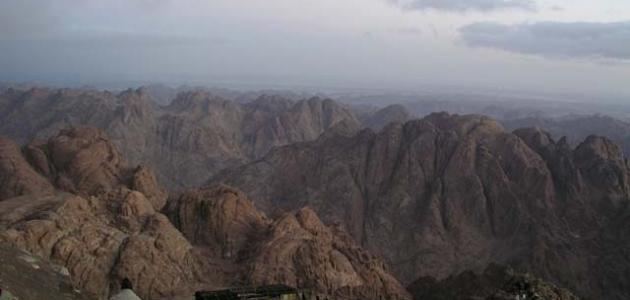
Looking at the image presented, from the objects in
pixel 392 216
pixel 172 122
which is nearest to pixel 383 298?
pixel 392 216

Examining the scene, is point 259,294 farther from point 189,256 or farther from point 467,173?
point 467,173

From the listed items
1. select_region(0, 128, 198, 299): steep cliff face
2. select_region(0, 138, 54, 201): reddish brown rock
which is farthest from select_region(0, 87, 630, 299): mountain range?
select_region(0, 138, 54, 201): reddish brown rock

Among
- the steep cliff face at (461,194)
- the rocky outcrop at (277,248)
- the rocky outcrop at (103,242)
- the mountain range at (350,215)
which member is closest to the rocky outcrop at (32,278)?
the mountain range at (350,215)

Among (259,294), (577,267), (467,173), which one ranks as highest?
(259,294)

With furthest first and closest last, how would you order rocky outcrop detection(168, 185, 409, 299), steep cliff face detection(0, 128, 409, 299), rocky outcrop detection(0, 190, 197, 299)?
rocky outcrop detection(168, 185, 409, 299) < steep cliff face detection(0, 128, 409, 299) < rocky outcrop detection(0, 190, 197, 299)

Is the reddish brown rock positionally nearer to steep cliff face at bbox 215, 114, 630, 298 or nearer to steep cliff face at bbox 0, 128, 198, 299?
steep cliff face at bbox 0, 128, 198, 299

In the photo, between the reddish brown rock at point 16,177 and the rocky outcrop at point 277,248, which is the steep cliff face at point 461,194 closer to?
the rocky outcrop at point 277,248
